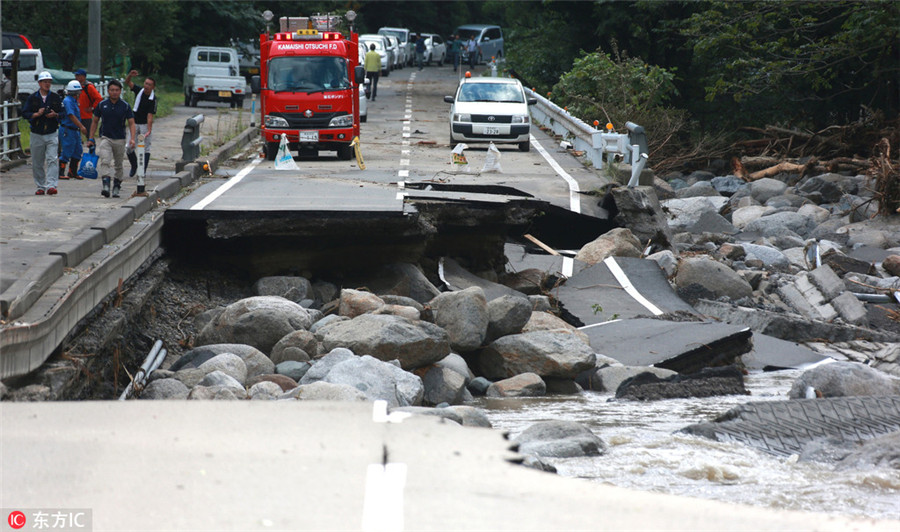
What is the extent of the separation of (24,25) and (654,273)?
30790mm

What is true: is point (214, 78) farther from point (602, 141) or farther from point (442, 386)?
point (442, 386)

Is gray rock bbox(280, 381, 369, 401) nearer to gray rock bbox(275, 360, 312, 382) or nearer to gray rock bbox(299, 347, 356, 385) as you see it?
gray rock bbox(299, 347, 356, 385)

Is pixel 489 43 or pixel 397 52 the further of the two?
pixel 489 43

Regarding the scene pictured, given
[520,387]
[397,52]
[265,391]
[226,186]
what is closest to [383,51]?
[397,52]

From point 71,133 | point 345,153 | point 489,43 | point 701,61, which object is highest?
point 489,43

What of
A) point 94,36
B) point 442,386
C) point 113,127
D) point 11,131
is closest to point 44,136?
point 113,127

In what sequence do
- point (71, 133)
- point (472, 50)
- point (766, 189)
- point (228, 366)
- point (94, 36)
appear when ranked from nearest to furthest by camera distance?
point (228, 366)
point (71, 133)
point (766, 189)
point (94, 36)
point (472, 50)

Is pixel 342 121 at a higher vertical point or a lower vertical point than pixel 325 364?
higher

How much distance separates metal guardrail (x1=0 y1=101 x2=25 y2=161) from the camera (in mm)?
19219

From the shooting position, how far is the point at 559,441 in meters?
7.59

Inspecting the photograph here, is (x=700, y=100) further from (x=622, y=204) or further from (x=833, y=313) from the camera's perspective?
(x=833, y=313)

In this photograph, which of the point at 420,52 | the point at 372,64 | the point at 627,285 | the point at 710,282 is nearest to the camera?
the point at 627,285

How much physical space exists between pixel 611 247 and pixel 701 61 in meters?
19.1

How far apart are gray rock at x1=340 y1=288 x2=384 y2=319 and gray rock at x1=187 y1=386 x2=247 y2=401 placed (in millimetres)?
3089
